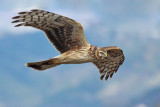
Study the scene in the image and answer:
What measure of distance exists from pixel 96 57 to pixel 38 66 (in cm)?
198

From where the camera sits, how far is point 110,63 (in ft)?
46.7

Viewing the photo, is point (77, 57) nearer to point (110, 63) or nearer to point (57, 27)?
point (57, 27)

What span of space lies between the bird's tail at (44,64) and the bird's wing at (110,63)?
2.23 metres

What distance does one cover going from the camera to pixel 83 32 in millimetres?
12039

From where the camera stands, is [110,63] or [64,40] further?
[110,63]

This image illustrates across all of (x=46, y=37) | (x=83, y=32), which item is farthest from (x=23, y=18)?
(x=83, y=32)

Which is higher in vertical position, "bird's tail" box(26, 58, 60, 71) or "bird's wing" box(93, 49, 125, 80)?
"bird's wing" box(93, 49, 125, 80)

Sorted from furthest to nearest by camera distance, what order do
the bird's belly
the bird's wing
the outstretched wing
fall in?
1. the bird's wing
2. the bird's belly
3. the outstretched wing

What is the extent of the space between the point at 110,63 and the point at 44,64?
10.3 feet

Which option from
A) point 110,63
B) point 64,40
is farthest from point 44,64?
point 110,63

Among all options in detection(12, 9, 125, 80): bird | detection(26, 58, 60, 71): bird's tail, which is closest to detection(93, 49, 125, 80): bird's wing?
detection(12, 9, 125, 80): bird

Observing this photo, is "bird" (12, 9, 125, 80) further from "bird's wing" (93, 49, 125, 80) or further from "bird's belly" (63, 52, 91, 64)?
"bird's wing" (93, 49, 125, 80)

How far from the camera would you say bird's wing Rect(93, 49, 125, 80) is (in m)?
13.9

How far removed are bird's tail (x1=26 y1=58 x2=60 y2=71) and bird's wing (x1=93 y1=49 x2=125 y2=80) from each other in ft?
7.33
